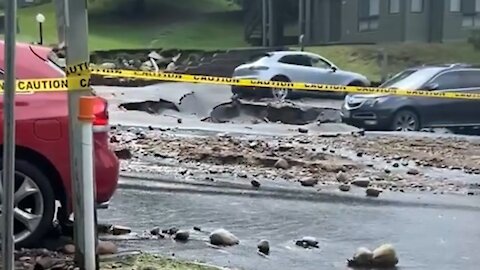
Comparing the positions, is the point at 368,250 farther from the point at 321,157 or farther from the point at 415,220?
the point at 321,157

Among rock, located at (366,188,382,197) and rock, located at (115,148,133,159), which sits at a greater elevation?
rock, located at (115,148,133,159)

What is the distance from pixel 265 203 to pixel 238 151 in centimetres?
431

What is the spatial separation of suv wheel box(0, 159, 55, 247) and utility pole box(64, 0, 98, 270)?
1.20m

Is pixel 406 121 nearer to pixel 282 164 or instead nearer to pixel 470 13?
pixel 282 164

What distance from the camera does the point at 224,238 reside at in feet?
26.2

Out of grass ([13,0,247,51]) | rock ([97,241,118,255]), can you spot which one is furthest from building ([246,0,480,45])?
rock ([97,241,118,255])

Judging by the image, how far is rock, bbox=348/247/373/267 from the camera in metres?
7.40

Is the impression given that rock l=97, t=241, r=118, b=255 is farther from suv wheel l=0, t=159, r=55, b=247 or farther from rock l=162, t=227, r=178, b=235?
rock l=162, t=227, r=178, b=235

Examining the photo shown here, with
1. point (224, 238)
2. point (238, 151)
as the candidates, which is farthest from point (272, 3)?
point (224, 238)

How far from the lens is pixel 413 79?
22266mm

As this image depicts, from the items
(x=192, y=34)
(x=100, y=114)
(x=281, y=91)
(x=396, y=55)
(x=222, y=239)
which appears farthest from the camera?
(x=192, y=34)

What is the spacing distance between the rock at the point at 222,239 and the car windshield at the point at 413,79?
1433 cm

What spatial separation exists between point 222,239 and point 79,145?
2279 millimetres

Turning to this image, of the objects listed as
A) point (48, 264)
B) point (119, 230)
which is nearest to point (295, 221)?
point (119, 230)
